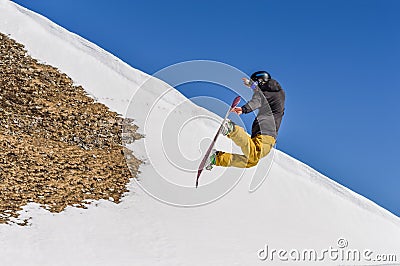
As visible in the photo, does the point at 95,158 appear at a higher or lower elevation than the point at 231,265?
higher

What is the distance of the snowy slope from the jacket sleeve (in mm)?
6753

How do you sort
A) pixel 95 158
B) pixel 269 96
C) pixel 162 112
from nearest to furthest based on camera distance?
pixel 269 96 < pixel 95 158 < pixel 162 112

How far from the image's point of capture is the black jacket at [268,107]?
773 centimetres

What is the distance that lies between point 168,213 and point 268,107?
941cm

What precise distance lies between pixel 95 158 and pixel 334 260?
1008 cm

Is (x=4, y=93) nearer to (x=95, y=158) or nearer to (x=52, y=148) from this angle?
(x=52, y=148)

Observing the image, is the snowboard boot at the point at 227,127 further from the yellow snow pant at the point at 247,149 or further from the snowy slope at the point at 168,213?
the snowy slope at the point at 168,213

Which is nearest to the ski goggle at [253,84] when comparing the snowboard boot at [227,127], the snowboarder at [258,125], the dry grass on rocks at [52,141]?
the snowboarder at [258,125]

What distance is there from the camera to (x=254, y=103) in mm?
7707

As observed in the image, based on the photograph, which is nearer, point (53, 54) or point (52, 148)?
point (52, 148)

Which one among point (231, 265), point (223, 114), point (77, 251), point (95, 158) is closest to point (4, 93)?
point (95, 158)

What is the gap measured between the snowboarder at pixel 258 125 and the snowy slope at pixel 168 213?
230 inches

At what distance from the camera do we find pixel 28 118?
748 inches

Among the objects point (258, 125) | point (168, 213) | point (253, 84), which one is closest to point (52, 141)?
point (168, 213)
